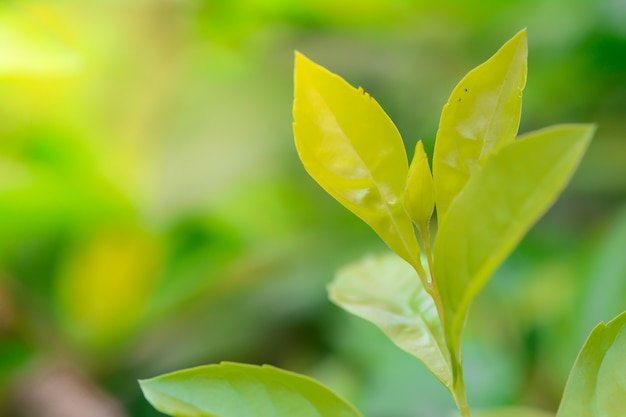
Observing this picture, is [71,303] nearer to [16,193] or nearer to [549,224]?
[16,193]

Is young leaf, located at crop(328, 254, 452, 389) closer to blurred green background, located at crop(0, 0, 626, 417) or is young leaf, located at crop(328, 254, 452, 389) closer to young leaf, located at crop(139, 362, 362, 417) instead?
young leaf, located at crop(139, 362, 362, 417)

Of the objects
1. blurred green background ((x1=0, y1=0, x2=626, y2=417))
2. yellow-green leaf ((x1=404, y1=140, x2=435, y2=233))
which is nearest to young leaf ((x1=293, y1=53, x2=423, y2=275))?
yellow-green leaf ((x1=404, y1=140, x2=435, y2=233))

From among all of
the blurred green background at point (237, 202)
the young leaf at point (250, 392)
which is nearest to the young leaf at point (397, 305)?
the young leaf at point (250, 392)

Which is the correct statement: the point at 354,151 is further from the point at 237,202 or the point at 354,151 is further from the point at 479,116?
the point at 237,202

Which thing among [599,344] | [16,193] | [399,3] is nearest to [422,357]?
[599,344]

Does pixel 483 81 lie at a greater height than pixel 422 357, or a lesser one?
greater

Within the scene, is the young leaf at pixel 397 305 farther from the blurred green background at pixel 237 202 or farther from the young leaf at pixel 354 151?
the blurred green background at pixel 237 202

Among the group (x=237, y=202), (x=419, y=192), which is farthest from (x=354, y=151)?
(x=237, y=202)
